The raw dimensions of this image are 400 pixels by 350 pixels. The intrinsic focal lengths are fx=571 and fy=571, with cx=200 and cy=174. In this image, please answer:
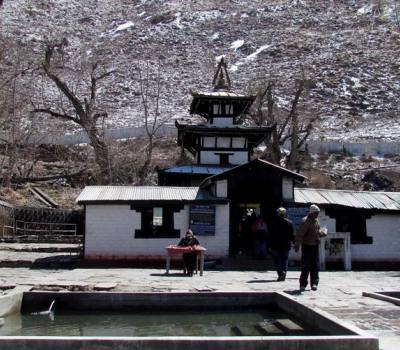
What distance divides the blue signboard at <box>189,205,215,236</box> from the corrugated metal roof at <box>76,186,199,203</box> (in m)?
0.45

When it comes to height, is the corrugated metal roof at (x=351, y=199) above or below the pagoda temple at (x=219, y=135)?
below

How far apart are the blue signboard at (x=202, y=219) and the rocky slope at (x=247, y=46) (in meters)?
36.8

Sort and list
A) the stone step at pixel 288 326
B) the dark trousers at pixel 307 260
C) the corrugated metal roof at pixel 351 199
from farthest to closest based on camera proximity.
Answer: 1. the corrugated metal roof at pixel 351 199
2. the dark trousers at pixel 307 260
3. the stone step at pixel 288 326

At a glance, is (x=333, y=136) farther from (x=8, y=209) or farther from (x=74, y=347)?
(x=74, y=347)

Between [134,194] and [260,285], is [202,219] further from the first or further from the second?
[260,285]

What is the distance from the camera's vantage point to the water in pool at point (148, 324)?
8914mm

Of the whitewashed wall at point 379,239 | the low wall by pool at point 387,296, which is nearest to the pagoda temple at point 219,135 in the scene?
the whitewashed wall at point 379,239

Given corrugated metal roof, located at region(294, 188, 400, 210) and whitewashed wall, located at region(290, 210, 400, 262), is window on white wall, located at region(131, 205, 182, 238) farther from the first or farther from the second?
whitewashed wall, located at region(290, 210, 400, 262)

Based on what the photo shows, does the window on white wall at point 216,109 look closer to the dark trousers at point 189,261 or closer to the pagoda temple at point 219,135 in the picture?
the pagoda temple at point 219,135

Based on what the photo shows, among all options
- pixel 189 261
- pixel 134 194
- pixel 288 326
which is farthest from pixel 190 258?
pixel 288 326

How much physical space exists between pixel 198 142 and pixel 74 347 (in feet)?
79.0

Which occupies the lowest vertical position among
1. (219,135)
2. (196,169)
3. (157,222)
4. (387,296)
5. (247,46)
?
(387,296)

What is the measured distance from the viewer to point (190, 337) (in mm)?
6637

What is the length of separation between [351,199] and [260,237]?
13.2 feet
